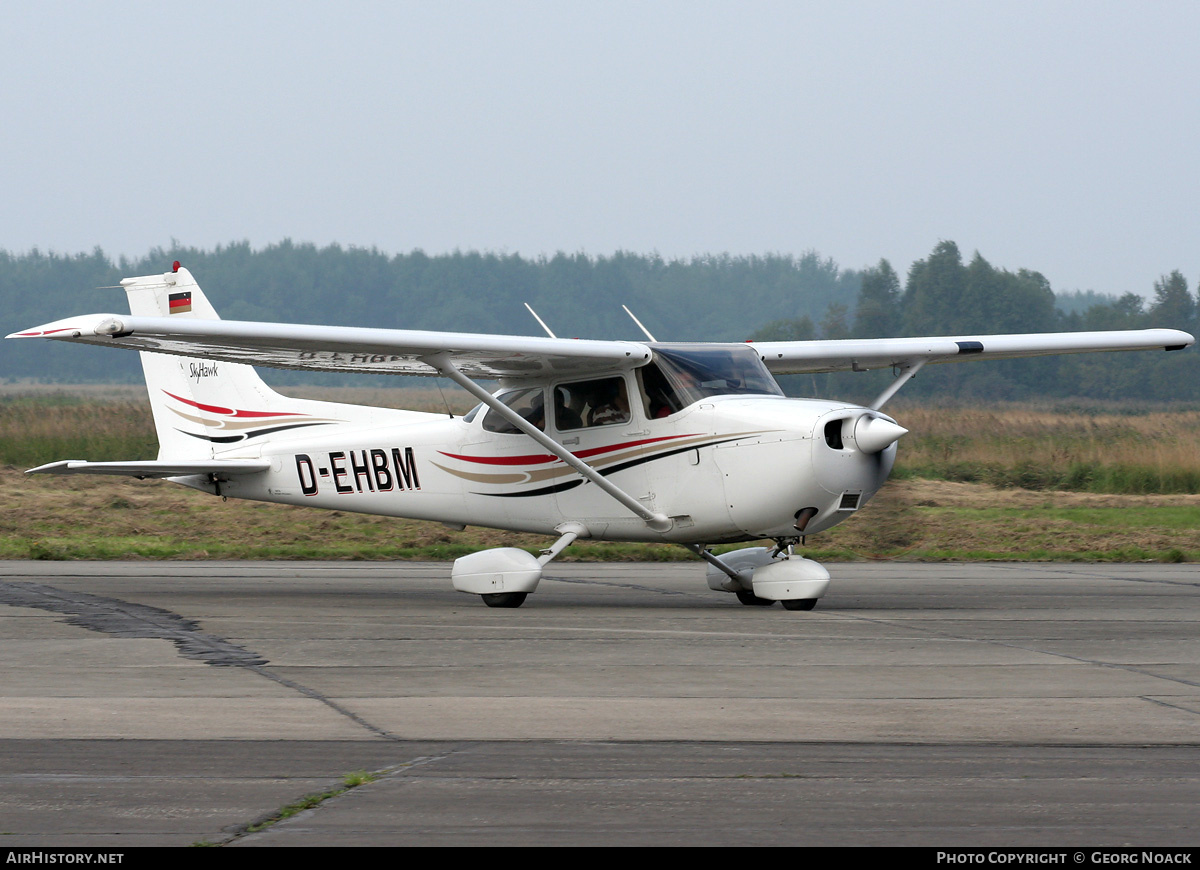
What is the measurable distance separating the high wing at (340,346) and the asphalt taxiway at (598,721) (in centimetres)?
223

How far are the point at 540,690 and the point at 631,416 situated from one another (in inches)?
205

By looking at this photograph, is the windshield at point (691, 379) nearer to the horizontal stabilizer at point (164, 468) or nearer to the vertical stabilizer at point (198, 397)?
the vertical stabilizer at point (198, 397)

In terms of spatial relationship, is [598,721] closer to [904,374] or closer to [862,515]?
[904,374]

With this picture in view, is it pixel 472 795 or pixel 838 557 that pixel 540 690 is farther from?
pixel 838 557

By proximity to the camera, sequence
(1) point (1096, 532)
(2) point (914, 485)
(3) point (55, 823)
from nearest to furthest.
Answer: (3) point (55, 823), (1) point (1096, 532), (2) point (914, 485)

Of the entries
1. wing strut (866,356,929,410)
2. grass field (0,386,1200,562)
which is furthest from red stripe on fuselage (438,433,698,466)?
grass field (0,386,1200,562)

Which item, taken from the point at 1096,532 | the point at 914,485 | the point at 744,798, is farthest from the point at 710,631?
the point at 914,485

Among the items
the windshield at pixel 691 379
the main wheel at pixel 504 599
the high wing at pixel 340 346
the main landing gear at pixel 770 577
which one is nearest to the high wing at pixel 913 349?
the windshield at pixel 691 379

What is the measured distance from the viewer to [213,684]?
8.18 meters

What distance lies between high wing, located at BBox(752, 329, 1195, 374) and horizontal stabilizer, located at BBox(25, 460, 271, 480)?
5534 mm

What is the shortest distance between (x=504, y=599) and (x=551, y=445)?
146 centimetres

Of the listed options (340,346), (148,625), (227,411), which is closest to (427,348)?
(340,346)

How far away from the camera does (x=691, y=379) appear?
12797mm

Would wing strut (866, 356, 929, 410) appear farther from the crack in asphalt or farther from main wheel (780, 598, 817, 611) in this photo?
the crack in asphalt
